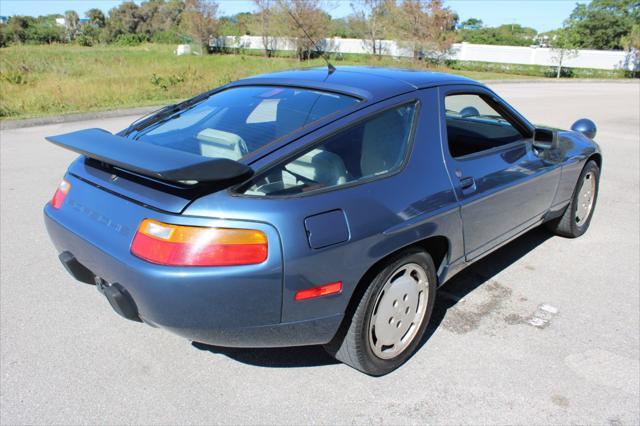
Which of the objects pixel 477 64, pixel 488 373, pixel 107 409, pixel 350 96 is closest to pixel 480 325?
pixel 488 373

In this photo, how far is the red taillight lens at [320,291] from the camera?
224cm

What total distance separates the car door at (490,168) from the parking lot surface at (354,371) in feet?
1.62

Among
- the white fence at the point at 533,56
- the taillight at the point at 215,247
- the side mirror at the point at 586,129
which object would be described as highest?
the white fence at the point at 533,56

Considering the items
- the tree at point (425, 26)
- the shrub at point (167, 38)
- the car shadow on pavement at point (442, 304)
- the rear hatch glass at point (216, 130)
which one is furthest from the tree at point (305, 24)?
the shrub at point (167, 38)

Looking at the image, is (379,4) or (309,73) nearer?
(309,73)

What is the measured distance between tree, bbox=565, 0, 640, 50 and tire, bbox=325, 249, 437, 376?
248 feet

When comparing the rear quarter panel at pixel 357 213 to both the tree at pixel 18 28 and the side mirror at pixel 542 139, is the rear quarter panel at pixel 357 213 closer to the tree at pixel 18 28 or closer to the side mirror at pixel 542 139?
the side mirror at pixel 542 139

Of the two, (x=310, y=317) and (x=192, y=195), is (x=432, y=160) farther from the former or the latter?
(x=192, y=195)

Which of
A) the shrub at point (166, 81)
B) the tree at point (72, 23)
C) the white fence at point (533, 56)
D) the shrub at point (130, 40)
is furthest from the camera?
the tree at point (72, 23)

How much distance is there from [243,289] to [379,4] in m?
37.6

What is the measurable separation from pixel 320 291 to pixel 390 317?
0.58 m

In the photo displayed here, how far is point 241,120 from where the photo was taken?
9.55 ft

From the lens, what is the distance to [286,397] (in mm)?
2545

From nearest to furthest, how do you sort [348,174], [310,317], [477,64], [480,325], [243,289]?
[243,289], [310,317], [348,174], [480,325], [477,64]
